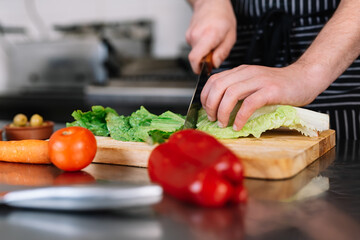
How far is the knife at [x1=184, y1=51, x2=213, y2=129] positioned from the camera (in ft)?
3.63

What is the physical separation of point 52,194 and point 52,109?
2.23 metres

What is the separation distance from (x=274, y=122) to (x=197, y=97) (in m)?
0.28

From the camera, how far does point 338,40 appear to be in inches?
43.3

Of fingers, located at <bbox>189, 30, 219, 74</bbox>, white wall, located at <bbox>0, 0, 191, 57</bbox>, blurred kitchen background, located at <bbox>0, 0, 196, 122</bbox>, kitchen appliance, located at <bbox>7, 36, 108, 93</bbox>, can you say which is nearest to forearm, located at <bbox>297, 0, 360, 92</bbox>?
fingers, located at <bbox>189, 30, 219, 74</bbox>

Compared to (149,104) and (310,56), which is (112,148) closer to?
(310,56)

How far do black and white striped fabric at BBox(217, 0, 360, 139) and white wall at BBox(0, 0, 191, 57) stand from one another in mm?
1722

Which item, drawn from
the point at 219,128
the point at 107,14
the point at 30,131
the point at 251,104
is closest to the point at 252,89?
the point at 251,104

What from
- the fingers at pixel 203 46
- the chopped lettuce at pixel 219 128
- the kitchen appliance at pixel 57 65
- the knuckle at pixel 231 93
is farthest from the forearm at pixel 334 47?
the kitchen appliance at pixel 57 65

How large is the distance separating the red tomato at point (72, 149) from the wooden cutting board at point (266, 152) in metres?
0.11

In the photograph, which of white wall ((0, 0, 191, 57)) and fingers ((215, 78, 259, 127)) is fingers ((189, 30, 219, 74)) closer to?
fingers ((215, 78, 259, 127))

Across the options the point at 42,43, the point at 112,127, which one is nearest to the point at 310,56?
the point at 112,127

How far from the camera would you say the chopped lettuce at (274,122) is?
104cm

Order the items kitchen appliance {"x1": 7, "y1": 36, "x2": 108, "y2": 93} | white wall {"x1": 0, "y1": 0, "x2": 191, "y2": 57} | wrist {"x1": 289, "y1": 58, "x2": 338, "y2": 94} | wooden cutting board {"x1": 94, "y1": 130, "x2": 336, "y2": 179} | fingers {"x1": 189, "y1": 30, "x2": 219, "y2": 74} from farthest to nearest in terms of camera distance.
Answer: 1. white wall {"x1": 0, "y1": 0, "x2": 191, "y2": 57}
2. kitchen appliance {"x1": 7, "y1": 36, "x2": 108, "y2": 93}
3. fingers {"x1": 189, "y1": 30, "x2": 219, "y2": 74}
4. wrist {"x1": 289, "y1": 58, "x2": 338, "y2": 94}
5. wooden cutting board {"x1": 94, "y1": 130, "x2": 336, "y2": 179}

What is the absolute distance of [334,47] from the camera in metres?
1.09
